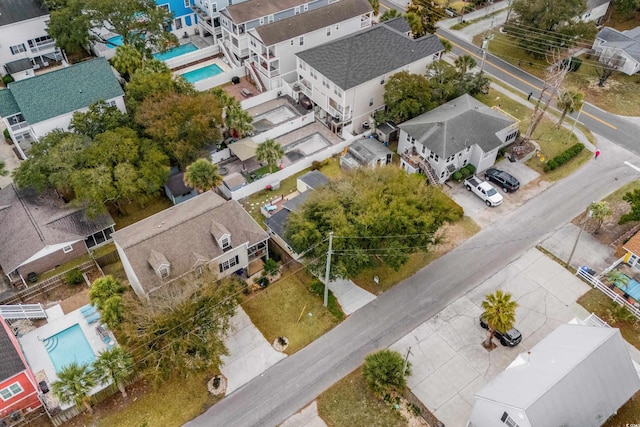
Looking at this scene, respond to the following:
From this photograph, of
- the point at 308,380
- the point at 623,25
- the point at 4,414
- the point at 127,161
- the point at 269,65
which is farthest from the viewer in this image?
the point at 623,25

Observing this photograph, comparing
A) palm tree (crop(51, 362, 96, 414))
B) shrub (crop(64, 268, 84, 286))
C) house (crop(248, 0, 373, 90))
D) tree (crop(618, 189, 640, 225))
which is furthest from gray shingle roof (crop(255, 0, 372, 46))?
palm tree (crop(51, 362, 96, 414))

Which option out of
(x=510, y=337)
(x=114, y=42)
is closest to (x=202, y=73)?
(x=114, y=42)

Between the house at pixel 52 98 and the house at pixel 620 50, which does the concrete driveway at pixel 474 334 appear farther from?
the house at pixel 52 98

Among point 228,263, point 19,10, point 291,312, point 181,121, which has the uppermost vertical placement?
point 19,10

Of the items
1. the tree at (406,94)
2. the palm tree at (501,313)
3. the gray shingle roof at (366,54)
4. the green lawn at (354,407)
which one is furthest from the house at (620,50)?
the green lawn at (354,407)

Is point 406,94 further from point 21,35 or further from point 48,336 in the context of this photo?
point 21,35

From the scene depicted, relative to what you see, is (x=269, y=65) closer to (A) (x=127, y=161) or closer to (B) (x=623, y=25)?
(A) (x=127, y=161)

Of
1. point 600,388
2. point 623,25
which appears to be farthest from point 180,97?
point 623,25
